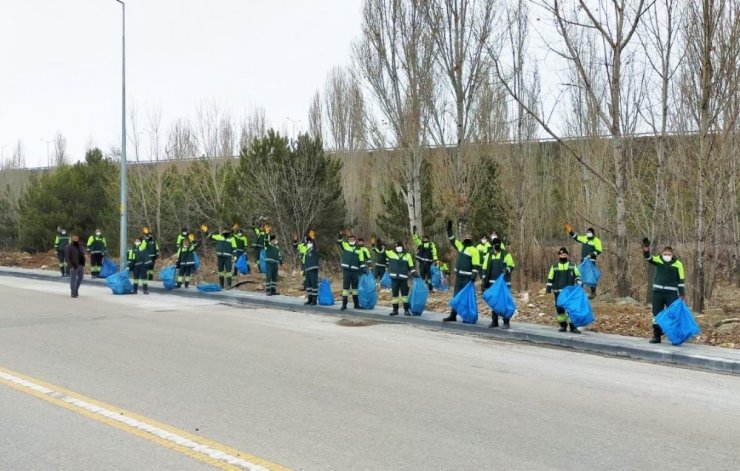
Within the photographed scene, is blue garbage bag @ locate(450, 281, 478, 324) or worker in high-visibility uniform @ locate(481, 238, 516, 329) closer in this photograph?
blue garbage bag @ locate(450, 281, 478, 324)

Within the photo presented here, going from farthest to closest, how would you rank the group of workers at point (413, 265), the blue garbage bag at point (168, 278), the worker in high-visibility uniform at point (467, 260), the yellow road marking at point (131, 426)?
the blue garbage bag at point (168, 278) < the worker in high-visibility uniform at point (467, 260) < the group of workers at point (413, 265) < the yellow road marking at point (131, 426)

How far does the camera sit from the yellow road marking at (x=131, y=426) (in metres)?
4.89

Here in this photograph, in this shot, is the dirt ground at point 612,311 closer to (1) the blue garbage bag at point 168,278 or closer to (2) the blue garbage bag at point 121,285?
(1) the blue garbage bag at point 168,278

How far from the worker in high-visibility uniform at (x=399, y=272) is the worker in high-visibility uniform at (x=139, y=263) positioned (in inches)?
311

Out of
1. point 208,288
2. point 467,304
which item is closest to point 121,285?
point 208,288

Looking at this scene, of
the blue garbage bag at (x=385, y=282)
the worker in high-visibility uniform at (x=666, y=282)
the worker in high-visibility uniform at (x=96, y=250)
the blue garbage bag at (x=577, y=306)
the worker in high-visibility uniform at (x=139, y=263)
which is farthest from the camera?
the worker in high-visibility uniform at (x=96, y=250)

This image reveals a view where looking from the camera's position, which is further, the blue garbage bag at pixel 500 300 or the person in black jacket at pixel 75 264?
the person in black jacket at pixel 75 264

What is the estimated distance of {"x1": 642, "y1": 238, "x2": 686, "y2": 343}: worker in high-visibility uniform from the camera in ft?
36.0

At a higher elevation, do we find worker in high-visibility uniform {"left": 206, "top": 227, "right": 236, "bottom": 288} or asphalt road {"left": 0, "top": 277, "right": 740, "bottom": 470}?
worker in high-visibility uniform {"left": 206, "top": 227, "right": 236, "bottom": 288}

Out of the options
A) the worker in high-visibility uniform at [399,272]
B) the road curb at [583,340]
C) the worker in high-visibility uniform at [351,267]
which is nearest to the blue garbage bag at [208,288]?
the road curb at [583,340]

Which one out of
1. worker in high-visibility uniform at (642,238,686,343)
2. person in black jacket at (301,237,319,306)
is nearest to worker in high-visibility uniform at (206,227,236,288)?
person in black jacket at (301,237,319,306)

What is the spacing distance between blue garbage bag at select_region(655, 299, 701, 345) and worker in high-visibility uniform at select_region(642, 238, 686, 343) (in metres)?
0.36

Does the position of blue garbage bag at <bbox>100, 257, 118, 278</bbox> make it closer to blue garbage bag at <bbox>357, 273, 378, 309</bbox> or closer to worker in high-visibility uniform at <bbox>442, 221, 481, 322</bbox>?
blue garbage bag at <bbox>357, 273, 378, 309</bbox>

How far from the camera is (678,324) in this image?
10484 millimetres
